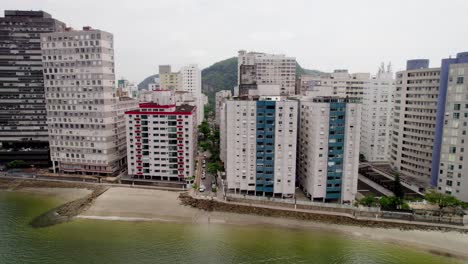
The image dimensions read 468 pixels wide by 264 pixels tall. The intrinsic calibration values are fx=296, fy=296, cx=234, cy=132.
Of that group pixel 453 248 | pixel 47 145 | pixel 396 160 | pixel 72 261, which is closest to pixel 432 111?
pixel 396 160

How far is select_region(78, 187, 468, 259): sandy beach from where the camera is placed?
50.9m

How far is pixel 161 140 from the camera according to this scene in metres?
75.0

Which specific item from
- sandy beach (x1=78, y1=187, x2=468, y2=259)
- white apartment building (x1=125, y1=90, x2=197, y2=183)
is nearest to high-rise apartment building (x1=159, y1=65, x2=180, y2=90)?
white apartment building (x1=125, y1=90, x2=197, y2=183)

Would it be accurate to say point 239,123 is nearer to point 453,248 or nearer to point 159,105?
point 159,105

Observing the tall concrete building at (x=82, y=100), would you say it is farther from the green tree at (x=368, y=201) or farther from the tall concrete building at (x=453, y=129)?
the tall concrete building at (x=453, y=129)

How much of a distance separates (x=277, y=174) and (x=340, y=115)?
59.7 feet

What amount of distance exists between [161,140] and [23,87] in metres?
A: 52.4

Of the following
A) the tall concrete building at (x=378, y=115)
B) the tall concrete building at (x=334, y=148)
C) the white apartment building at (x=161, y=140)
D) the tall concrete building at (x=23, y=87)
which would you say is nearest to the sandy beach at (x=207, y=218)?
the white apartment building at (x=161, y=140)

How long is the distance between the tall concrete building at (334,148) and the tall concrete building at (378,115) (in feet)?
120

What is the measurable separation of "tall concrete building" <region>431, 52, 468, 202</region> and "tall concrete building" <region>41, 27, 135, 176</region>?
7981cm

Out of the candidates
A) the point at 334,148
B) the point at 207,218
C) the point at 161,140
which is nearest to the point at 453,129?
the point at 334,148

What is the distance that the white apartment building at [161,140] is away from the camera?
7406cm

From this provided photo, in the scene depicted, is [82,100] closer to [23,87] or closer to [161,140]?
[161,140]

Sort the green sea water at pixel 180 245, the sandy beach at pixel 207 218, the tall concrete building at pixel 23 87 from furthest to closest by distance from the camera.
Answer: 1. the tall concrete building at pixel 23 87
2. the sandy beach at pixel 207 218
3. the green sea water at pixel 180 245
